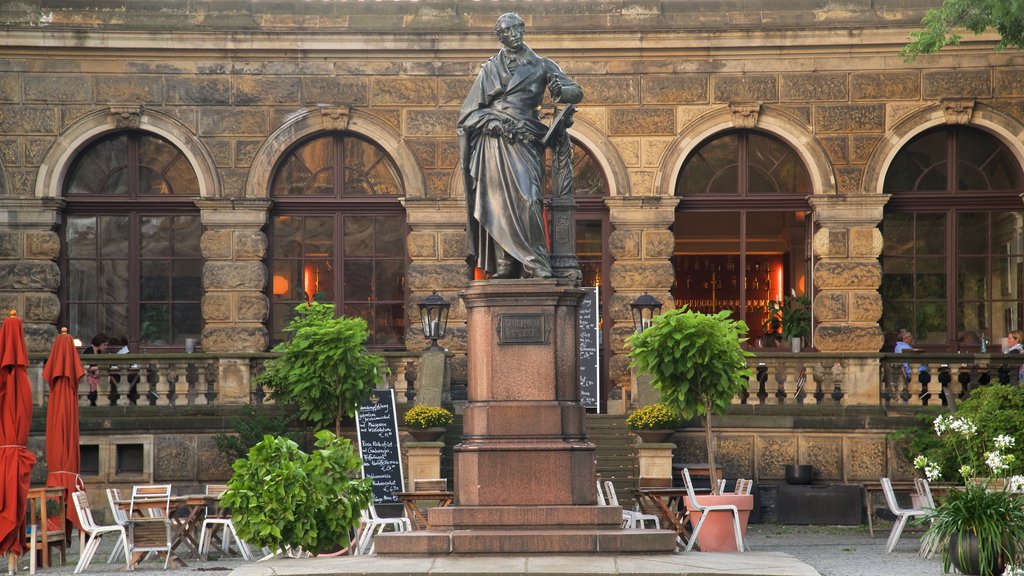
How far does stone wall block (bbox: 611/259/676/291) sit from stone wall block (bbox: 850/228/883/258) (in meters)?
2.47

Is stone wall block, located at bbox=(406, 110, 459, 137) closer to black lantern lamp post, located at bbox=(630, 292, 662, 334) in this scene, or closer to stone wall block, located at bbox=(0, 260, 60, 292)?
black lantern lamp post, located at bbox=(630, 292, 662, 334)

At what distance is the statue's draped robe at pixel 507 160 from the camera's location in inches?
518

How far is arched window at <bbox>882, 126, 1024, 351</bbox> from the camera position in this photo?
2284 cm

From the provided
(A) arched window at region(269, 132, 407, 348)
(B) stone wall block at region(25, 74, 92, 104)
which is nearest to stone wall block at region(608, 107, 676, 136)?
(A) arched window at region(269, 132, 407, 348)

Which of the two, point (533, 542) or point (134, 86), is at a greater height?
point (134, 86)

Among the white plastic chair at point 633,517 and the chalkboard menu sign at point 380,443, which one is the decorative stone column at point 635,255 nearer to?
the chalkboard menu sign at point 380,443

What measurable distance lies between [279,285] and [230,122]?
92.4 inches

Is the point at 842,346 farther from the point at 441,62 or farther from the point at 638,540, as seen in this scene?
the point at 638,540

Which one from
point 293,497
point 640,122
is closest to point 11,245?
point 640,122

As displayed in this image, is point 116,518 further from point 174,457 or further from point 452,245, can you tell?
point 452,245

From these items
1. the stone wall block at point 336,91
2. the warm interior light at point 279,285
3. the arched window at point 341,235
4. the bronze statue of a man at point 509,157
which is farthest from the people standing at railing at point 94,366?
the bronze statue of a man at point 509,157

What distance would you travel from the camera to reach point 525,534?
12.2 meters

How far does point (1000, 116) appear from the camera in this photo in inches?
885

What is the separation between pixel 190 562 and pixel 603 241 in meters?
8.67
